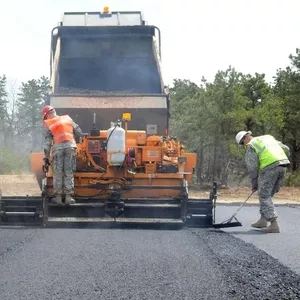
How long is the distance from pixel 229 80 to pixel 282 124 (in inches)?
109

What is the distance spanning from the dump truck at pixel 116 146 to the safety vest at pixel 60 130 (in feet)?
1.12

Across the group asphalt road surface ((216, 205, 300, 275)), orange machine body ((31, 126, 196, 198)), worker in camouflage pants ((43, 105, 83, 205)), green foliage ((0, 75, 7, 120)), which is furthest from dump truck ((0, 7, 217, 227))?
green foliage ((0, 75, 7, 120))

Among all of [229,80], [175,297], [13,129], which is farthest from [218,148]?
[13,129]

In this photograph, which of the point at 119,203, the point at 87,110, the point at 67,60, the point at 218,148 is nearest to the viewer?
the point at 119,203

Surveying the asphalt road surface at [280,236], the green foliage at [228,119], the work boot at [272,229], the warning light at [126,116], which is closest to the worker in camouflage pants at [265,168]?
the work boot at [272,229]

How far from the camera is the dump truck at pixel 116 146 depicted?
7012 mm

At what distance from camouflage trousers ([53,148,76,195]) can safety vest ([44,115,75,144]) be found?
5.2 inches

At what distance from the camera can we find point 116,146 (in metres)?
7.18

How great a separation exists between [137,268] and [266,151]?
3.47 metres

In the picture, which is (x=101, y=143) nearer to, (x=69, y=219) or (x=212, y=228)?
(x=69, y=219)

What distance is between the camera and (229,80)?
24.2m

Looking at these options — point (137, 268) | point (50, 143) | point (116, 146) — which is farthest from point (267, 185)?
point (137, 268)

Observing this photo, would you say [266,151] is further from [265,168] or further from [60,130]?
[60,130]

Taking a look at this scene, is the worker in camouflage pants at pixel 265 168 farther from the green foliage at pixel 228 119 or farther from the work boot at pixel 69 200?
the green foliage at pixel 228 119
